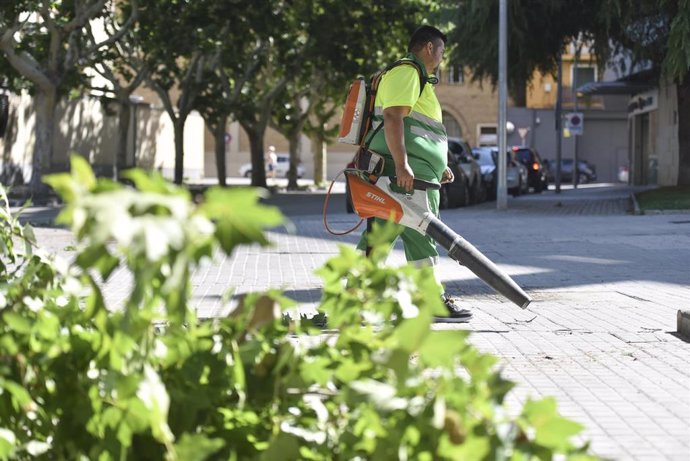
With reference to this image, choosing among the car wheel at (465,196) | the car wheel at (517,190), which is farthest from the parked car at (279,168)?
the car wheel at (465,196)

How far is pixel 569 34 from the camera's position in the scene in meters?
32.0

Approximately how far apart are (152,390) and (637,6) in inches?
1084

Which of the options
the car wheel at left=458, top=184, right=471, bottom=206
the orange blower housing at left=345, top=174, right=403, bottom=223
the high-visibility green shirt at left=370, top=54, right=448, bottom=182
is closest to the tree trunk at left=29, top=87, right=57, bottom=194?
the car wheel at left=458, top=184, right=471, bottom=206

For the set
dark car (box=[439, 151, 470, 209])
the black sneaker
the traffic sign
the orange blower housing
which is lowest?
the black sneaker

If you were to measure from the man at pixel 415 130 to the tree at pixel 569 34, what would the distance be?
1993 centimetres

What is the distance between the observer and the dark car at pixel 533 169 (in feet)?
163

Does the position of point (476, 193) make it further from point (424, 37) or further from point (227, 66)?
point (424, 37)

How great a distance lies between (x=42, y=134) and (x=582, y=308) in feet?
81.7

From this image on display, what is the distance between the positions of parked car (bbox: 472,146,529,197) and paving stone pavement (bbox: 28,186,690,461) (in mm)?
16177

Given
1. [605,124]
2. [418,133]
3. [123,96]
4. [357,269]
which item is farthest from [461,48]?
[605,124]

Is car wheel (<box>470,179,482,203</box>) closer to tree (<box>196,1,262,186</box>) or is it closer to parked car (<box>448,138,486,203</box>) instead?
parked car (<box>448,138,486,203</box>)

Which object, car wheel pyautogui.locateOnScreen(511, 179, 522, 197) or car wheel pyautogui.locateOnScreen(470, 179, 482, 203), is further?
car wheel pyautogui.locateOnScreen(511, 179, 522, 197)

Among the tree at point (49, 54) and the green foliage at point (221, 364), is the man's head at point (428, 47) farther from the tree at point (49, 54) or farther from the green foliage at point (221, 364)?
the tree at point (49, 54)

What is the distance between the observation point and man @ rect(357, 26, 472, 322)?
324 inches
